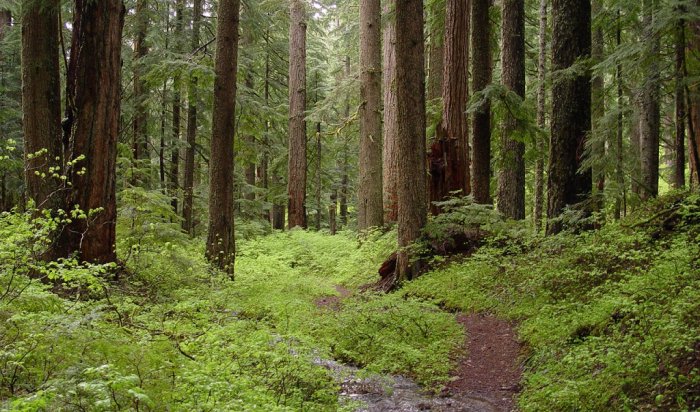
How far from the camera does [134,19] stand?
1589 centimetres

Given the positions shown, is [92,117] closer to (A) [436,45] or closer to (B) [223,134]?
(B) [223,134]

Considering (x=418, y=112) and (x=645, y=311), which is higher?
(x=418, y=112)

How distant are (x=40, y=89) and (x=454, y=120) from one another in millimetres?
8152

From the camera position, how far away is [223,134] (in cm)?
1038

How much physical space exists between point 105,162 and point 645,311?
747 centimetres

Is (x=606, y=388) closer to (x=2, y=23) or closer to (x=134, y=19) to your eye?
(x=134, y=19)

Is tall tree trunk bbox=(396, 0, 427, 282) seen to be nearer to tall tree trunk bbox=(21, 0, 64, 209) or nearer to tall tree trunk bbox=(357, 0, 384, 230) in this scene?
tall tree trunk bbox=(357, 0, 384, 230)

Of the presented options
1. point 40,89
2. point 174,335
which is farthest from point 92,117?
point 174,335

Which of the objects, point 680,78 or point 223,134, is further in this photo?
point 223,134

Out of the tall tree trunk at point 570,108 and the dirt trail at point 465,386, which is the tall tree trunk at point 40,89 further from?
the tall tree trunk at point 570,108

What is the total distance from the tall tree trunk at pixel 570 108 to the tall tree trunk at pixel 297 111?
12.0 metres

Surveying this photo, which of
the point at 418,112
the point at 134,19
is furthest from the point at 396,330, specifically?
the point at 134,19

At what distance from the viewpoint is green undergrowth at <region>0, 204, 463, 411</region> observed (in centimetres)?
349

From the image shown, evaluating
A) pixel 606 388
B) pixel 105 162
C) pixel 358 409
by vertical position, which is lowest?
pixel 358 409
